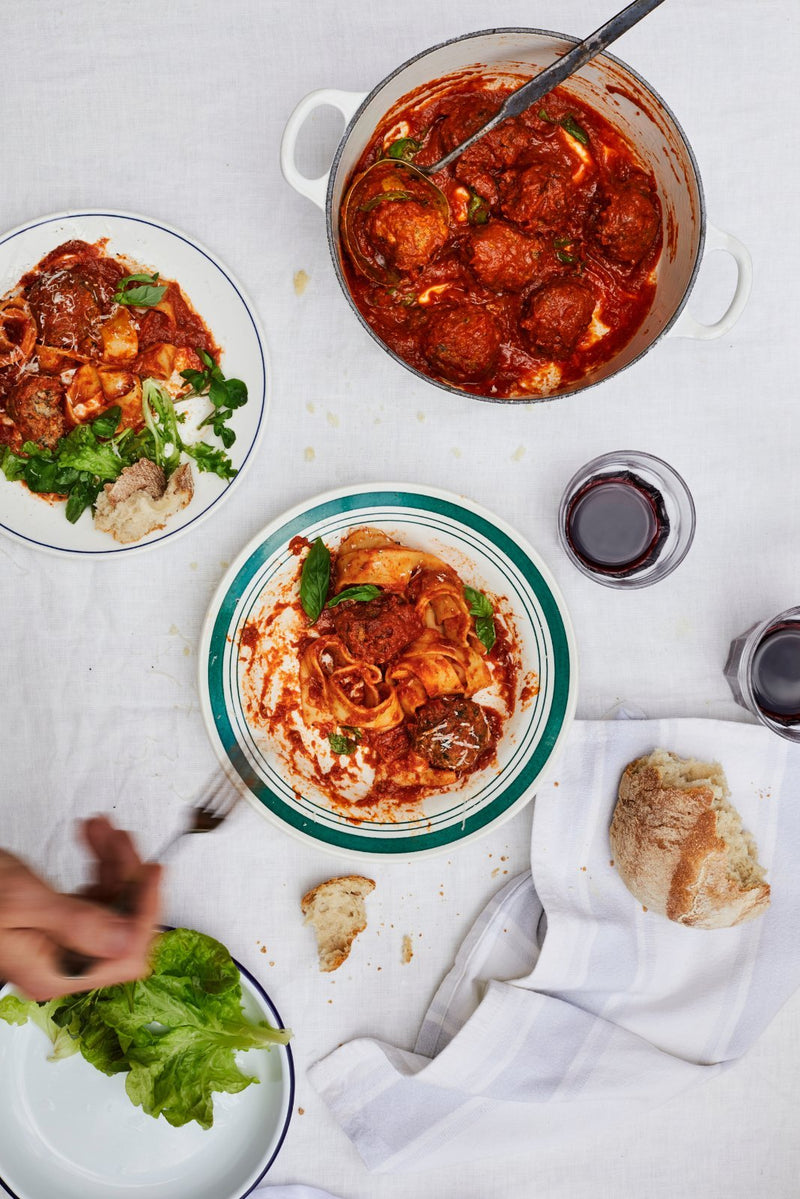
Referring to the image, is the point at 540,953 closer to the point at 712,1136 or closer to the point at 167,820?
the point at 712,1136

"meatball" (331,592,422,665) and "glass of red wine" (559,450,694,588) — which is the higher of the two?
"glass of red wine" (559,450,694,588)

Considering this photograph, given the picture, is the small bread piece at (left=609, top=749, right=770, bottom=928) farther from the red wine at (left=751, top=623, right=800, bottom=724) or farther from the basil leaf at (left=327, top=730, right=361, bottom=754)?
the basil leaf at (left=327, top=730, right=361, bottom=754)

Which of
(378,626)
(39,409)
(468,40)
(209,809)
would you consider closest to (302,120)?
(468,40)

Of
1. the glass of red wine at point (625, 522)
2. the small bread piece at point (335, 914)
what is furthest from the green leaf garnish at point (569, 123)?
the small bread piece at point (335, 914)

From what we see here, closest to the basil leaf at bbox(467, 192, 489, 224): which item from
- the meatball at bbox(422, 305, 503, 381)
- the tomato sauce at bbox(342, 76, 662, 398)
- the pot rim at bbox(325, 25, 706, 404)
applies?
the tomato sauce at bbox(342, 76, 662, 398)

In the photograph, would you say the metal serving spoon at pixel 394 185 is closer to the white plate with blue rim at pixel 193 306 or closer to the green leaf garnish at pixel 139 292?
the white plate with blue rim at pixel 193 306

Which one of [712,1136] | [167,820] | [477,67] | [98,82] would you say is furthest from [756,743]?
[98,82]
